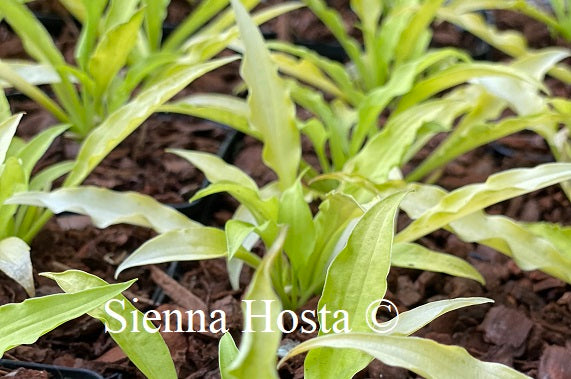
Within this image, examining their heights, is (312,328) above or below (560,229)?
below

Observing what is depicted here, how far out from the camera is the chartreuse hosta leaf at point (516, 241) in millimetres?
1095

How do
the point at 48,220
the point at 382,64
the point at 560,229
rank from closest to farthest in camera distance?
the point at 560,229
the point at 48,220
the point at 382,64

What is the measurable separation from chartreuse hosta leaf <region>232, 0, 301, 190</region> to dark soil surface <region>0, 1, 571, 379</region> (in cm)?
20

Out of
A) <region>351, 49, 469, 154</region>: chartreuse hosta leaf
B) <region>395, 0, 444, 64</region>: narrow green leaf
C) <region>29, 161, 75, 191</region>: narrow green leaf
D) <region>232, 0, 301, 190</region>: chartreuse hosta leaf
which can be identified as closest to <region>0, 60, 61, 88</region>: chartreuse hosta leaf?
<region>29, 161, 75, 191</region>: narrow green leaf

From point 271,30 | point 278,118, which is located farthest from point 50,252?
point 271,30

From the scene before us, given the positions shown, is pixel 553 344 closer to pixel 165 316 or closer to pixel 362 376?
pixel 362 376

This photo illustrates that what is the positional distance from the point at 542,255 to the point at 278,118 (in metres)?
0.45

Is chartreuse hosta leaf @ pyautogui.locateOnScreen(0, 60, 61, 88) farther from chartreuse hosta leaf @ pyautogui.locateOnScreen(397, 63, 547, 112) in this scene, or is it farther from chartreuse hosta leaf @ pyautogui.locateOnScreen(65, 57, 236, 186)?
chartreuse hosta leaf @ pyautogui.locateOnScreen(397, 63, 547, 112)

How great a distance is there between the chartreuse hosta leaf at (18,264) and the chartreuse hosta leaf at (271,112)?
38 cm

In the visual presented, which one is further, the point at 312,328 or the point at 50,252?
the point at 50,252

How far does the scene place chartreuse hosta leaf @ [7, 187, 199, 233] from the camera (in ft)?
3.49

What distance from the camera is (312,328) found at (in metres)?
1.07

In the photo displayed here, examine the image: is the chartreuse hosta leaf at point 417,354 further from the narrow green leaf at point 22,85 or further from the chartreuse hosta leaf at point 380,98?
the narrow green leaf at point 22,85

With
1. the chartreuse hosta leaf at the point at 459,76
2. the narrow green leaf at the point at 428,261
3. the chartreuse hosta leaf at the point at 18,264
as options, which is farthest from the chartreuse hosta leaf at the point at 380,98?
the chartreuse hosta leaf at the point at 18,264
